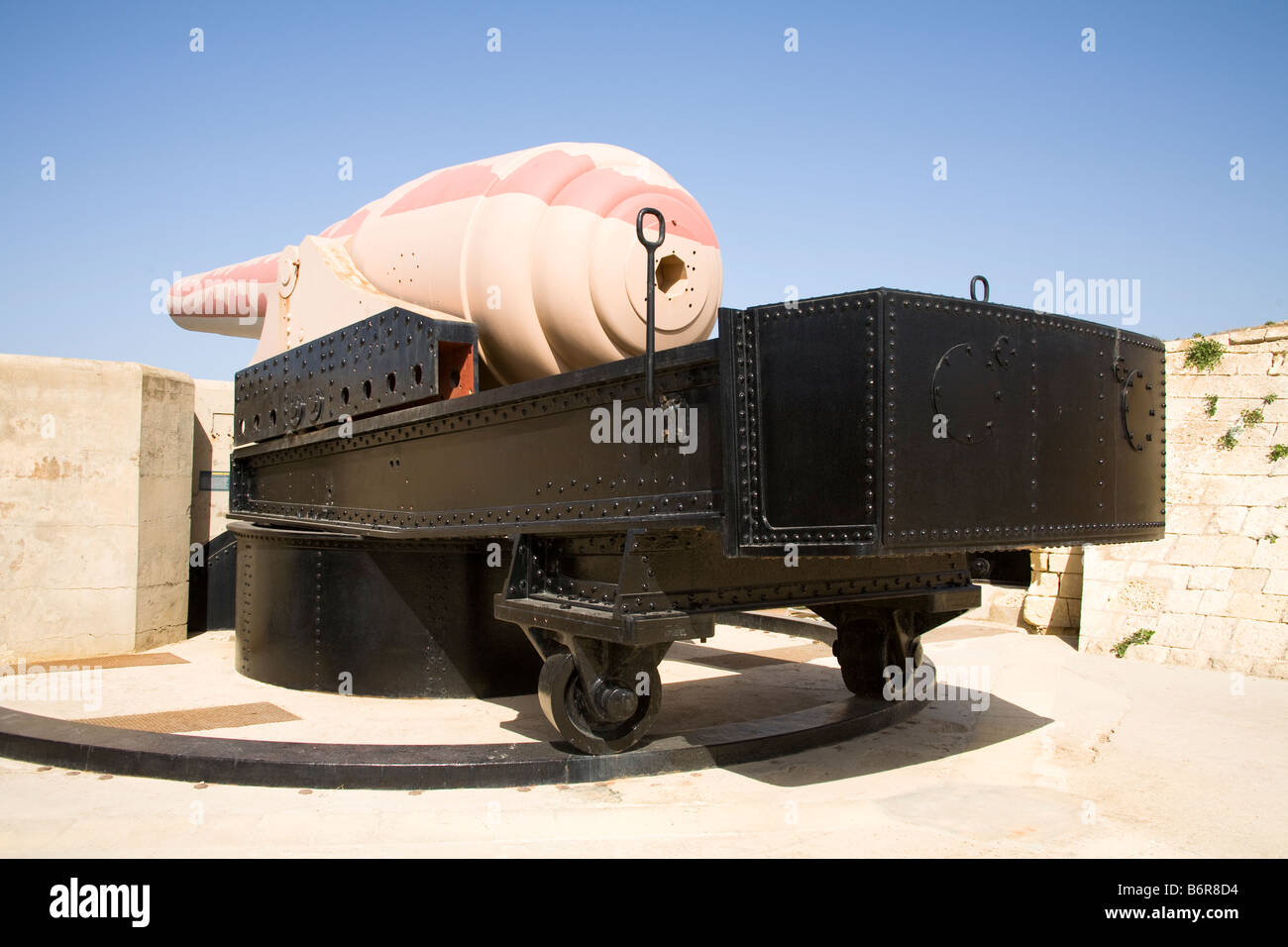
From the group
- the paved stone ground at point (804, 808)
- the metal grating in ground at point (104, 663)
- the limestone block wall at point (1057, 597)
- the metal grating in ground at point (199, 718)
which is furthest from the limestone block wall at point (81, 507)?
the limestone block wall at point (1057, 597)

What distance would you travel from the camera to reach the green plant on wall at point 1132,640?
936 cm

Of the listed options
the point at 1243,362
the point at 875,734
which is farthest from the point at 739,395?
the point at 1243,362

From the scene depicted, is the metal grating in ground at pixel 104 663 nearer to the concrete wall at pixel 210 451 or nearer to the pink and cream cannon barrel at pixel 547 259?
the concrete wall at pixel 210 451

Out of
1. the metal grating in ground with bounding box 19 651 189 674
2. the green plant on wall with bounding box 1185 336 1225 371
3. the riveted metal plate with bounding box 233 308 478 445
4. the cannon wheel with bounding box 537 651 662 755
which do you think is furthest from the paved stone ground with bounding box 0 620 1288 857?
the green plant on wall with bounding box 1185 336 1225 371

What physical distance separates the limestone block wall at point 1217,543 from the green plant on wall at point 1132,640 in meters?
0.05

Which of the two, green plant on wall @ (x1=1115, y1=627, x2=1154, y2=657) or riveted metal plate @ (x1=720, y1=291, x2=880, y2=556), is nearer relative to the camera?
riveted metal plate @ (x1=720, y1=291, x2=880, y2=556)

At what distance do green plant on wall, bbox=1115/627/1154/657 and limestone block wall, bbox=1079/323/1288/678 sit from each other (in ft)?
0.16

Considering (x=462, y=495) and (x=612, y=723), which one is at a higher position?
(x=462, y=495)

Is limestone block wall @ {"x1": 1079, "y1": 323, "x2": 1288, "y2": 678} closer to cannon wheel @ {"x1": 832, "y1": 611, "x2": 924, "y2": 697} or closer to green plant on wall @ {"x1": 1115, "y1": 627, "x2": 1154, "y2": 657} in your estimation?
green plant on wall @ {"x1": 1115, "y1": 627, "x2": 1154, "y2": 657}

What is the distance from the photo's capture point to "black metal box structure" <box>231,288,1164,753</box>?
4133mm

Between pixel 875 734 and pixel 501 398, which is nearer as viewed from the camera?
pixel 501 398

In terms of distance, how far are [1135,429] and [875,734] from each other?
2.17 metres
